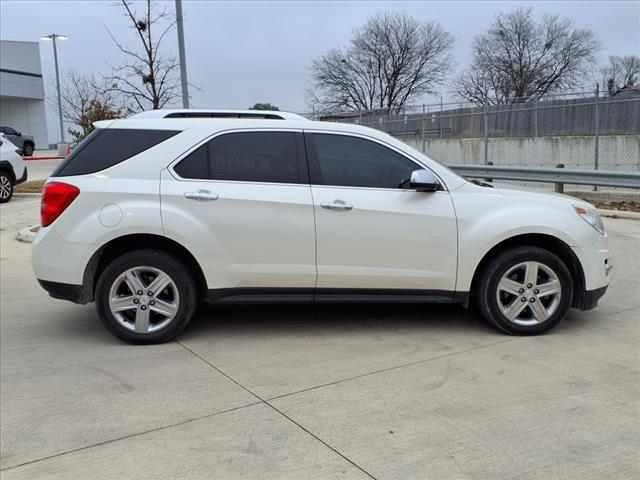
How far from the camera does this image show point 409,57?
5291cm

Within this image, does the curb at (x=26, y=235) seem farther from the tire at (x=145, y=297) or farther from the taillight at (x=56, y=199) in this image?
the tire at (x=145, y=297)

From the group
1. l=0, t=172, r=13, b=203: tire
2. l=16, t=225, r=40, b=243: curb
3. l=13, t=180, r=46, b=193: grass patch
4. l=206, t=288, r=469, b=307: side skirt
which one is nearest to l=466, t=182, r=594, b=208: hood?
l=206, t=288, r=469, b=307: side skirt

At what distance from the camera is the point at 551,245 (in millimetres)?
4820

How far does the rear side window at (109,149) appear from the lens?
4.60 meters

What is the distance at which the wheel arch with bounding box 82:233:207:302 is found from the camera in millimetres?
4547

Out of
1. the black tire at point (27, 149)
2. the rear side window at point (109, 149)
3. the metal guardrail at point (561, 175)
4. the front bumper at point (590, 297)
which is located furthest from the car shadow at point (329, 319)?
the black tire at point (27, 149)


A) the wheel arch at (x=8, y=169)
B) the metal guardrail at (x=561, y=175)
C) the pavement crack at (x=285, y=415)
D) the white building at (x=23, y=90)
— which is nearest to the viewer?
the pavement crack at (x=285, y=415)

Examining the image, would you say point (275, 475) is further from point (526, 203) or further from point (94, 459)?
point (526, 203)

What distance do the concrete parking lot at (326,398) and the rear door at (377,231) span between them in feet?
1.73

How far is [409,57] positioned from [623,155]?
118 feet

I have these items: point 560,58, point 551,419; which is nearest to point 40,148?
point 560,58

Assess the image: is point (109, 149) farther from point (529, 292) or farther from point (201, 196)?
point (529, 292)

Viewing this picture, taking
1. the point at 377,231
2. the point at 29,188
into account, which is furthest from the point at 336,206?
the point at 29,188

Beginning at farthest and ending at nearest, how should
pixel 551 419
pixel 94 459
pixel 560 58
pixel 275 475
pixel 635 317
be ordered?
pixel 560 58 → pixel 635 317 → pixel 551 419 → pixel 94 459 → pixel 275 475
